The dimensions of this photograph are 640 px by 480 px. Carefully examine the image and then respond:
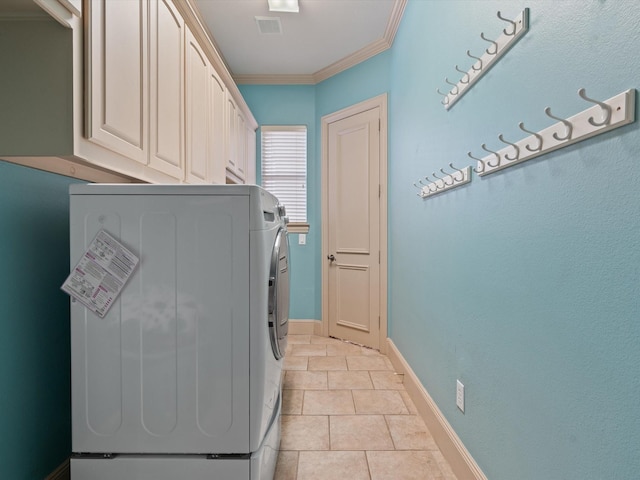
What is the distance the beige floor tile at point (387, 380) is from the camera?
7.65 feet

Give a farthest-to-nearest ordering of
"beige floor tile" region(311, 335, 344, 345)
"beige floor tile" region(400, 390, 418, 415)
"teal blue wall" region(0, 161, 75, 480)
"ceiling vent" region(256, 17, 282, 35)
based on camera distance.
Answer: "beige floor tile" region(311, 335, 344, 345)
"ceiling vent" region(256, 17, 282, 35)
"beige floor tile" region(400, 390, 418, 415)
"teal blue wall" region(0, 161, 75, 480)

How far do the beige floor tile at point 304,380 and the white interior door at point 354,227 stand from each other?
0.80 metres

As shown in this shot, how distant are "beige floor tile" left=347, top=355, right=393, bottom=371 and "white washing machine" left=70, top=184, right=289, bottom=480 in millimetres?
1684

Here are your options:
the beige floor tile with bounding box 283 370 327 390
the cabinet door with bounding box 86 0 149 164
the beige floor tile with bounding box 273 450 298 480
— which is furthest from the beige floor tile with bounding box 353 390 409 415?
the cabinet door with bounding box 86 0 149 164

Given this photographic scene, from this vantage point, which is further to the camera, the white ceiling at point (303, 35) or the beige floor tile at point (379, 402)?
the white ceiling at point (303, 35)

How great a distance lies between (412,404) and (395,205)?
1.51 metres

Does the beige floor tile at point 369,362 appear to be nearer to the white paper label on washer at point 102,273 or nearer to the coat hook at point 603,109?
the white paper label on washer at point 102,273

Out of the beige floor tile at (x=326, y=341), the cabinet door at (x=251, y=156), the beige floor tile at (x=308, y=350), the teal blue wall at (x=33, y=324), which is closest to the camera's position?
the teal blue wall at (x=33, y=324)

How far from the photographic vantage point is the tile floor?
152 centimetres

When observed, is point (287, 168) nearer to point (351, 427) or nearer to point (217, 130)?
point (217, 130)

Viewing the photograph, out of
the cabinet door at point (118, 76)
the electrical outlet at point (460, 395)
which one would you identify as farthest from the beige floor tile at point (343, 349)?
the cabinet door at point (118, 76)

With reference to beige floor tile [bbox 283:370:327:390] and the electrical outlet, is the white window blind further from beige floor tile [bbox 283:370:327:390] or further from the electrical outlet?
the electrical outlet

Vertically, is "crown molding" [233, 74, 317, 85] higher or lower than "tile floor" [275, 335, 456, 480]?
higher

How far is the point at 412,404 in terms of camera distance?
2.08 m
